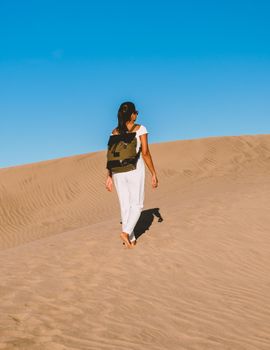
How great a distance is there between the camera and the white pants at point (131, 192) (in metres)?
6.12

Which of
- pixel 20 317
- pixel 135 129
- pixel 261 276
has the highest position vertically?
pixel 135 129

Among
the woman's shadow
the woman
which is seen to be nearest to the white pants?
the woman

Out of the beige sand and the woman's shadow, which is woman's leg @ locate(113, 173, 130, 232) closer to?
the beige sand

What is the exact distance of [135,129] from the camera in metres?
6.09

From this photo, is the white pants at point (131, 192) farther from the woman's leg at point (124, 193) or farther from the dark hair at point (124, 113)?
the dark hair at point (124, 113)

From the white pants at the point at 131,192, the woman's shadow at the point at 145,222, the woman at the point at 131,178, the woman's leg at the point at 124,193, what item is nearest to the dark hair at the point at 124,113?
the woman at the point at 131,178

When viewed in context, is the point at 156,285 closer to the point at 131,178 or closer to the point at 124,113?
the point at 131,178

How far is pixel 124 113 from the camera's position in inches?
237

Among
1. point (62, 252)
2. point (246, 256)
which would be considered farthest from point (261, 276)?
point (62, 252)

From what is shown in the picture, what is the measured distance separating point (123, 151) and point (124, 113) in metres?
0.51

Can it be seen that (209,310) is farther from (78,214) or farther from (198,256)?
(78,214)

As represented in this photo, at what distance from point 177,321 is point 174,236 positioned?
3.38 m

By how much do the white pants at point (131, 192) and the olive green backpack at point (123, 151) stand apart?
0.09 meters

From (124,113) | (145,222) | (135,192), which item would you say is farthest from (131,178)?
(145,222)
